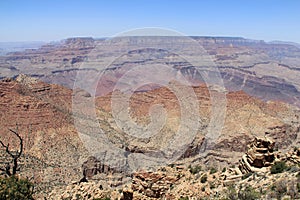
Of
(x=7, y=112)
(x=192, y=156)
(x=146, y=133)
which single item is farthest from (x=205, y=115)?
(x=7, y=112)

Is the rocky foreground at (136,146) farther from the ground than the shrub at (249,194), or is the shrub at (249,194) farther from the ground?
the shrub at (249,194)

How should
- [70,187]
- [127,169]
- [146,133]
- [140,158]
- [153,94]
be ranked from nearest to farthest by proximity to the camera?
[70,187]
[127,169]
[140,158]
[146,133]
[153,94]

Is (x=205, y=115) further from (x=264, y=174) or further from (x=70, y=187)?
(x=264, y=174)

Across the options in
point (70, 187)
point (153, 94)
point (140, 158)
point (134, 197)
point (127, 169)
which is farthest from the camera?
point (153, 94)

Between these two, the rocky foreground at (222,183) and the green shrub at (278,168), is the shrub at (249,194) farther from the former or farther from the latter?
the green shrub at (278,168)

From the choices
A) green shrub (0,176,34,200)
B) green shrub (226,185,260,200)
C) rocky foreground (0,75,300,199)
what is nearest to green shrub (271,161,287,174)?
rocky foreground (0,75,300,199)

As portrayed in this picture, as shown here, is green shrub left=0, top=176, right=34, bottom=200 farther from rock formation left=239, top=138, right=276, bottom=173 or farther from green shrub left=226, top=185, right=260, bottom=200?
rock formation left=239, top=138, right=276, bottom=173

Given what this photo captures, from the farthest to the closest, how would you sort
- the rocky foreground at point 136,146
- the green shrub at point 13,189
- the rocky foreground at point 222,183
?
the rocky foreground at point 136,146 → the green shrub at point 13,189 → the rocky foreground at point 222,183

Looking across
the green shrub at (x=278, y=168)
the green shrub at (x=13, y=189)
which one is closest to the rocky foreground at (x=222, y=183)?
the green shrub at (x=278, y=168)

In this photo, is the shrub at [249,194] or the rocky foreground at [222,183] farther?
the rocky foreground at [222,183]
